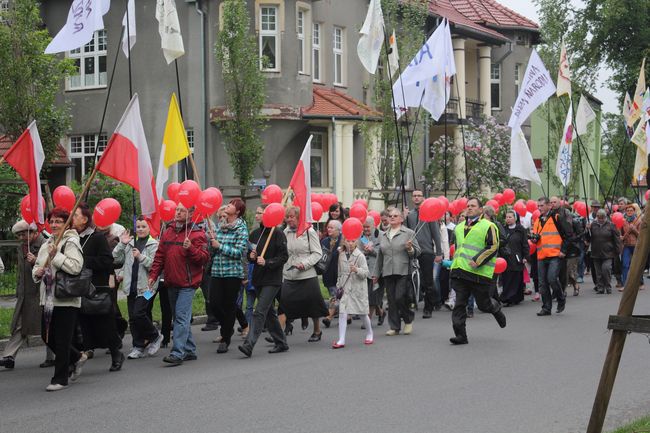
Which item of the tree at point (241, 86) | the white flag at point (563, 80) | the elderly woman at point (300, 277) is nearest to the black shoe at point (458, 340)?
the elderly woman at point (300, 277)

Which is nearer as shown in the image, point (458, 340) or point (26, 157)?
point (26, 157)

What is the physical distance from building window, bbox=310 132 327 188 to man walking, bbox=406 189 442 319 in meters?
14.9

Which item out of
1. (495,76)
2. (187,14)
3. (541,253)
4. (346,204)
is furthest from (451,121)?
(541,253)

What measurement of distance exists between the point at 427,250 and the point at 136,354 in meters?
5.98

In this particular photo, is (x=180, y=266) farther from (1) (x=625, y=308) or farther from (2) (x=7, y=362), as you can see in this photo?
(1) (x=625, y=308)

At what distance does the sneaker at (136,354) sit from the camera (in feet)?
39.1

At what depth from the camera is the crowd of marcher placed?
10.1 metres

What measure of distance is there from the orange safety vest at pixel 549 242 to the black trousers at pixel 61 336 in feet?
28.5

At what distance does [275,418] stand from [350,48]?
2619 centimetres

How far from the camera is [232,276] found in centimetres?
1188

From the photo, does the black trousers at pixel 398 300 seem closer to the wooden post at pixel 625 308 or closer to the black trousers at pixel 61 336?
the black trousers at pixel 61 336

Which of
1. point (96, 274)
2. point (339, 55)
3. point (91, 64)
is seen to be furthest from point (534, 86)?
point (91, 64)

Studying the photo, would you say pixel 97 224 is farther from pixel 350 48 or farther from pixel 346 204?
pixel 350 48

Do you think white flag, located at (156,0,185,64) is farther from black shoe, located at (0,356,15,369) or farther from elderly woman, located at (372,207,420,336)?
black shoe, located at (0,356,15,369)
